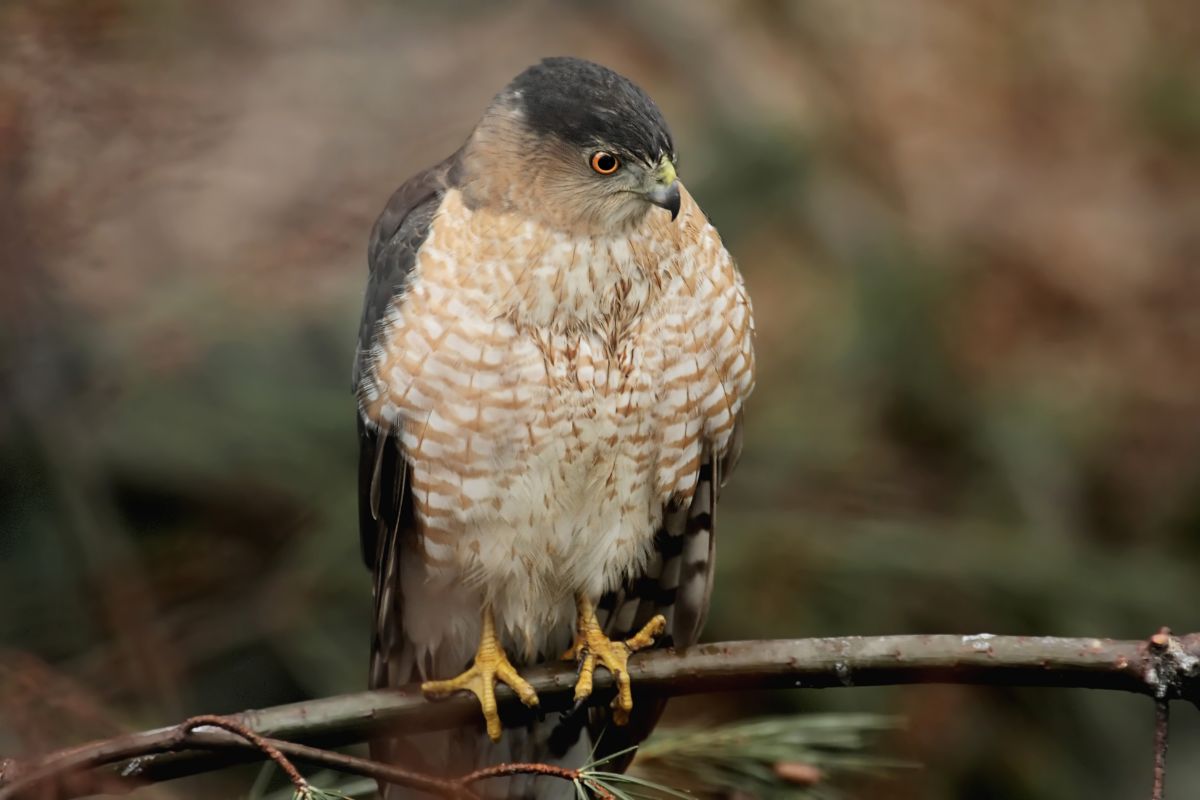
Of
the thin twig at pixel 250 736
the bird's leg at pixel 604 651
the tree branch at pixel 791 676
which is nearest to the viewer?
the thin twig at pixel 250 736

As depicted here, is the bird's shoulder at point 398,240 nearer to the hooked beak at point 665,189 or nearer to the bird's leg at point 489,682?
the hooked beak at point 665,189

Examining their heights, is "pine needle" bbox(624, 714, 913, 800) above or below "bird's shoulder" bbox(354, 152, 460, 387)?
below

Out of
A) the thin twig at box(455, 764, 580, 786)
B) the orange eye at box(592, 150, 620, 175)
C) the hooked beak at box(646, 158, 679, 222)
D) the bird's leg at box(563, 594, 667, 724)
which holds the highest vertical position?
the orange eye at box(592, 150, 620, 175)

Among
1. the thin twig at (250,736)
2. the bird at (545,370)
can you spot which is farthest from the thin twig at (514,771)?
the bird at (545,370)

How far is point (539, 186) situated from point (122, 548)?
159cm

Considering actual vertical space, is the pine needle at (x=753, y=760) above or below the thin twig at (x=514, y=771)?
above

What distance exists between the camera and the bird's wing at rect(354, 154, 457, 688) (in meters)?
2.91

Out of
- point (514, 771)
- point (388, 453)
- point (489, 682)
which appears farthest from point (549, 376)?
point (514, 771)

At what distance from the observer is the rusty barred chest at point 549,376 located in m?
2.77

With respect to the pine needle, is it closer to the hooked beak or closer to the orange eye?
the hooked beak

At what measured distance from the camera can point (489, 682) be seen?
2.99 m

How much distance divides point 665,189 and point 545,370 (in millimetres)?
425

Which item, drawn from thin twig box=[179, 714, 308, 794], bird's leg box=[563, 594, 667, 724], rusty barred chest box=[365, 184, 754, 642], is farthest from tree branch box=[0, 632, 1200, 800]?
rusty barred chest box=[365, 184, 754, 642]

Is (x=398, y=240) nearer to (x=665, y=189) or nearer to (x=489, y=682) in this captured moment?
(x=665, y=189)
